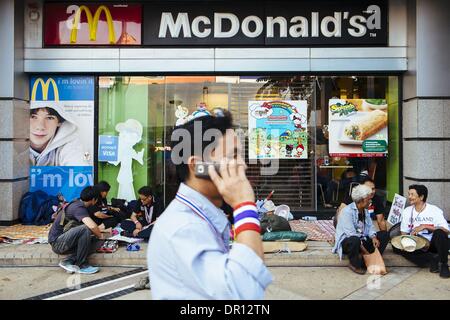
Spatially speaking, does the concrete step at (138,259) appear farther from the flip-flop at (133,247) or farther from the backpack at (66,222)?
the backpack at (66,222)

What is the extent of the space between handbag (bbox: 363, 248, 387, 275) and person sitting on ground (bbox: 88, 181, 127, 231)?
453 centimetres

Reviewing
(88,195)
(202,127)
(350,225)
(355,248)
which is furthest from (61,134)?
(202,127)

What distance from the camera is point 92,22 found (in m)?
9.42

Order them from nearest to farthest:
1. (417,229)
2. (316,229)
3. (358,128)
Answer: (417,229) < (316,229) < (358,128)

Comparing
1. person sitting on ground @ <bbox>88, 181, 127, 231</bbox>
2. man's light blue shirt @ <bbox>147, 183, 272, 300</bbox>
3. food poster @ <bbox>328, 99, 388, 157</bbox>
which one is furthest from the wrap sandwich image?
man's light blue shirt @ <bbox>147, 183, 272, 300</bbox>

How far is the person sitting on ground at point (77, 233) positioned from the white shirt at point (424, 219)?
4.60 meters

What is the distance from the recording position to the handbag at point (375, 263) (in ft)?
20.2

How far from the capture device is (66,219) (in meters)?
6.21

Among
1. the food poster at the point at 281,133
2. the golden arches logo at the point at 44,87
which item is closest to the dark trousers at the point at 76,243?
the golden arches logo at the point at 44,87

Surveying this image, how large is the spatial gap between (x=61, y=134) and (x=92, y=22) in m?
2.52

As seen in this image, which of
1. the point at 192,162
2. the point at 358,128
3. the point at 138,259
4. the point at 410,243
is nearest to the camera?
the point at 192,162

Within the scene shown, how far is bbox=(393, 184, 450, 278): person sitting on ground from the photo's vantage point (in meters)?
6.11

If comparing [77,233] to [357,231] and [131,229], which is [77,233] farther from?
[357,231]

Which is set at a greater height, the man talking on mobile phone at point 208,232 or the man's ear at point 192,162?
the man's ear at point 192,162
